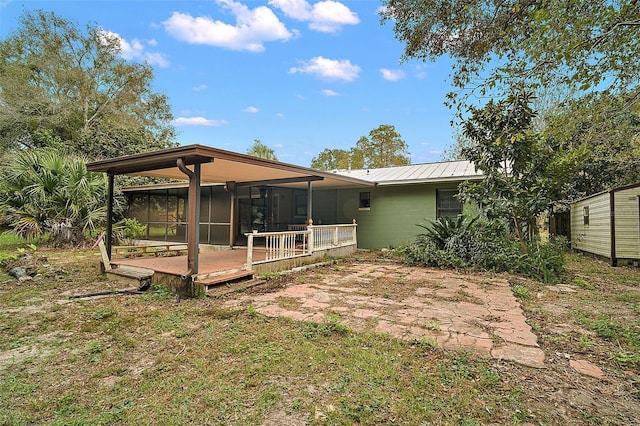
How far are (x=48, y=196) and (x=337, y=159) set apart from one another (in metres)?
30.6

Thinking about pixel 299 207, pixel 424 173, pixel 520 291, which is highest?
pixel 424 173

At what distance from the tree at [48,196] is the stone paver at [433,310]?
8.13 meters

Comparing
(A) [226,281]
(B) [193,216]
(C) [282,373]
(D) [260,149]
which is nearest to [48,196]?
(B) [193,216]

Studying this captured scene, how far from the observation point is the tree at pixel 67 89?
18.9 metres

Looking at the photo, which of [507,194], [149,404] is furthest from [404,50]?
[149,404]

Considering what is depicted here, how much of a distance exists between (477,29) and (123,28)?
2395 centimetres

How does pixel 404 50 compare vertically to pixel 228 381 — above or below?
above

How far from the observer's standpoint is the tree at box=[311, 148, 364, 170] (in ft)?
111

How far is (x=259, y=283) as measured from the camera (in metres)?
6.08

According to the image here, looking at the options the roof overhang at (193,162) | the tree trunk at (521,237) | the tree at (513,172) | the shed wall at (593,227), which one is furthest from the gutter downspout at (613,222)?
the roof overhang at (193,162)

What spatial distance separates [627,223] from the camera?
812 cm

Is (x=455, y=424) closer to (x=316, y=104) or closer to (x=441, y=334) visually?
→ (x=441, y=334)

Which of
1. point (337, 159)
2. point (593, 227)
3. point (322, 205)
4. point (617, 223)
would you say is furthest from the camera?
point (337, 159)

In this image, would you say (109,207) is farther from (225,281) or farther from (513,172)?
(513,172)
